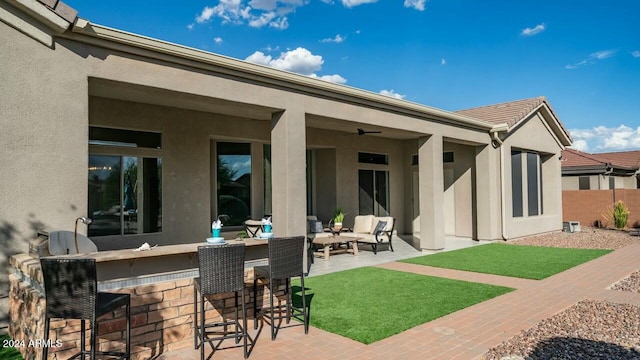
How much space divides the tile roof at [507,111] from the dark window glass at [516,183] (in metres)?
1.61

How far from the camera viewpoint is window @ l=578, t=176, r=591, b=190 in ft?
79.3

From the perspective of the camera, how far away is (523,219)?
16.0m

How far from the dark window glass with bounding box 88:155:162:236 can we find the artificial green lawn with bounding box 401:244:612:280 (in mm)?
6561

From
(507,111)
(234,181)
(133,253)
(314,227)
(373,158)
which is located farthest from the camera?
(373,158)

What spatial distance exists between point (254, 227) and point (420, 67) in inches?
662

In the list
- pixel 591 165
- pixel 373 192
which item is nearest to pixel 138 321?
pixel 373 192

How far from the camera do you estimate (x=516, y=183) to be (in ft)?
52.2

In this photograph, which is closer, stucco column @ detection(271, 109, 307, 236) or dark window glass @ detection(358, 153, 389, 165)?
stucco column @ detection(271, 109, 307, 236)

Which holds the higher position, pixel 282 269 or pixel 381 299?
pixel 282 269

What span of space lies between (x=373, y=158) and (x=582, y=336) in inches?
452

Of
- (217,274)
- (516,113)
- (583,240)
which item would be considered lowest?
(583,240)

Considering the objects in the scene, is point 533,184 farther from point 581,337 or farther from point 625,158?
point 625,158

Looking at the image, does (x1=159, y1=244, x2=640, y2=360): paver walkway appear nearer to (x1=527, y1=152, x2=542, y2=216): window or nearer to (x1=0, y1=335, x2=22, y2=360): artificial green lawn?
(x1=0, y1=335, x2=22, y2=360): artificial green lawn

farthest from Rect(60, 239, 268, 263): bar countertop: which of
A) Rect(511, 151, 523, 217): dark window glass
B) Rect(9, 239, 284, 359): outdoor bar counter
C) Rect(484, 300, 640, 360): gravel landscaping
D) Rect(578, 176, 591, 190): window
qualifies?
Rect(578, 176, 591, 190): window
